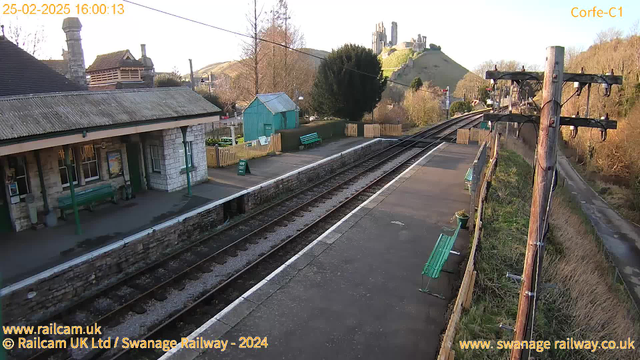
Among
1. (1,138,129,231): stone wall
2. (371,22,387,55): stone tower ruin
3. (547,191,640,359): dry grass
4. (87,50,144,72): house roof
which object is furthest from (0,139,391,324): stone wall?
(371,22,387,55): stone tower ruin

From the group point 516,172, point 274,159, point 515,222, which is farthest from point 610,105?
point 274,159

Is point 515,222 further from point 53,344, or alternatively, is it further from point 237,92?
point 237,92

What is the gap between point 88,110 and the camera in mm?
11453

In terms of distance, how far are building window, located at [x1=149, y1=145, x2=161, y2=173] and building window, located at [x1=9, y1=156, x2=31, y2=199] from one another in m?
4.21

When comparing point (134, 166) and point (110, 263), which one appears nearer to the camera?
point (110, 263)

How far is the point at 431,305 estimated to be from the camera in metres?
6.98

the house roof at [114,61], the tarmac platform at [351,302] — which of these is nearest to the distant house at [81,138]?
the house roof at [114,61]

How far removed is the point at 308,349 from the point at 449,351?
2.05 metres

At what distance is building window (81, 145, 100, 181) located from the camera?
12.2 meters

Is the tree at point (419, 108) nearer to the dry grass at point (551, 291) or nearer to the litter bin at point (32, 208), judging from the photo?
the dry grass at point (551, 291)

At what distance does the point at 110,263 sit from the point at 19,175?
3.78 m

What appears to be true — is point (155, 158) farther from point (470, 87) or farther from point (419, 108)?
point (470, 87)

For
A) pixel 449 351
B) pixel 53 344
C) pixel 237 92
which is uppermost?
pixel 237 92

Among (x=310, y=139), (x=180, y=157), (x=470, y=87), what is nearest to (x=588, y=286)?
(x=180, y=157)
